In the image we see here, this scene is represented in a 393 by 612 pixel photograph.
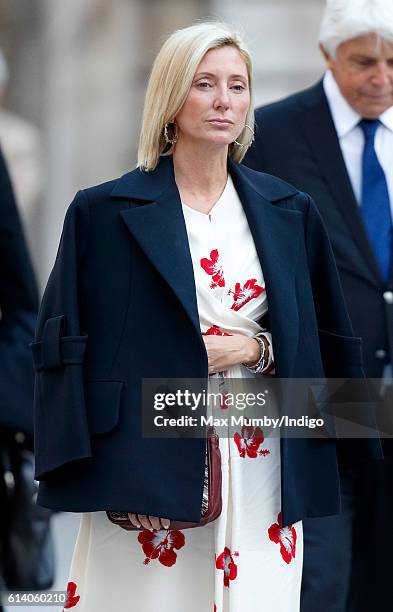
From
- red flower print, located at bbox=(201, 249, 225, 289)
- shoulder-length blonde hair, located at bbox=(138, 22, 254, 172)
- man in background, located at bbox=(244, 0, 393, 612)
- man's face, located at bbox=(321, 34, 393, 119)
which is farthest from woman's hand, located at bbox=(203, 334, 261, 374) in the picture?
man's face, located at bbox=(321, 34, 393, 119)

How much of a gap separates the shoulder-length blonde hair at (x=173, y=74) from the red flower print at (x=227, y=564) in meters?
0.97

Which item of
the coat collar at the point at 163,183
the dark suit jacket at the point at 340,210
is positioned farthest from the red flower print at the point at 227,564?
the dark suit jacket at the point at 340,210

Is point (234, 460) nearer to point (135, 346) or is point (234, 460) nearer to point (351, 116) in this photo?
point (135, 346)

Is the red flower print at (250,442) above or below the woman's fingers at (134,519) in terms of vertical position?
above

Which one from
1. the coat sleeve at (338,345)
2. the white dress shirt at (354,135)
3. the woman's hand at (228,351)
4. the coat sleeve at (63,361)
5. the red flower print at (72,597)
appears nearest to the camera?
the coat sleeve at (63,361)

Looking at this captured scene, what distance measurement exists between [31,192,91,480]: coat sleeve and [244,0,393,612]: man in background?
44.6 inches

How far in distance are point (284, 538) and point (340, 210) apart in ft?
4.30

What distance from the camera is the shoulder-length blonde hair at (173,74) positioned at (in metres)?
3.77

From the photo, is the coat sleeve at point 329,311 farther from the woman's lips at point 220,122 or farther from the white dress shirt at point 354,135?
the white dress shirt at point 354,135

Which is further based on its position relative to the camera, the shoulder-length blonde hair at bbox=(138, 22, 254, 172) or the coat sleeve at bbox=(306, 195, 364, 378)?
the coat sleeve at bbox=(306, 195, 364, 378)

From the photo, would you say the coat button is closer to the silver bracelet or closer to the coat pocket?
the silver bracelet

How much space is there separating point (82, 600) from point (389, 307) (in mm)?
1464

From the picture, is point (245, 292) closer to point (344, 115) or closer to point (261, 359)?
point (261, 359)

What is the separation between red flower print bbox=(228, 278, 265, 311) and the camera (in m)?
3.84
